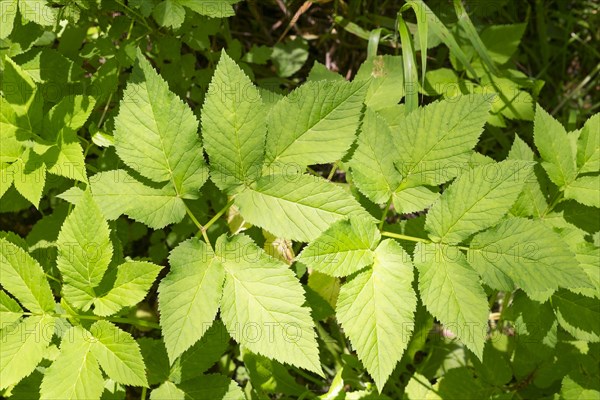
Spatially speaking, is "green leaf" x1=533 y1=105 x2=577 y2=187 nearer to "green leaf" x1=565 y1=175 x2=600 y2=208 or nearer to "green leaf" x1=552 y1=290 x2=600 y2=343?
"green leaf" x1=565 y1=175 x2=600 y2=208

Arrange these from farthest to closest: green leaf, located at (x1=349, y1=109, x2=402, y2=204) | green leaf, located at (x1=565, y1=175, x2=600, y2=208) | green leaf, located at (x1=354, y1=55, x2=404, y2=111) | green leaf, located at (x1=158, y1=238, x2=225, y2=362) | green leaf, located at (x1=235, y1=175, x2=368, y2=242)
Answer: green leaf, located at (x1=354, y1=55, x2=404, y2=111), green leaf, located at (x1=565, y1=175, x2=600, y2=208), green leaf, located at (x1=349, y1=109, x2=402, y2=204), green leaf, located at (x1=235, y1=175, x2=368, y2=242), green leaf, located at (x1=158, y1=238, x2=225, y2=362)

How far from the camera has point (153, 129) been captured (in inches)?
66.8

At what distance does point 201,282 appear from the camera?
1625mm

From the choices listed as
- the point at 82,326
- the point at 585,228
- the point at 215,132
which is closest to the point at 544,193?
the point at 585,228

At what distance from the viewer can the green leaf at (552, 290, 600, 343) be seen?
2053 millimetres

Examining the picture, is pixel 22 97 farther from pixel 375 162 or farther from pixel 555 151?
pixel 555 151

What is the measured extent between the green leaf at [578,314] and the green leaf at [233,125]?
4.33 feet

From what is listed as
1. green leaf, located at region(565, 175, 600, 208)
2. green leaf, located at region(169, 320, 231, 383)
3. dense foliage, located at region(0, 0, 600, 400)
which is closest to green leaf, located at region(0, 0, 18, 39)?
dense foliage, located at region(0, 0, 600, 400)

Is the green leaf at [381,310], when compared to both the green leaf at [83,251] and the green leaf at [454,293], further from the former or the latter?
the green leaf at [83,251]

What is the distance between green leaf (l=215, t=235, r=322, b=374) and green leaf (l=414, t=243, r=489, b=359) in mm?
399

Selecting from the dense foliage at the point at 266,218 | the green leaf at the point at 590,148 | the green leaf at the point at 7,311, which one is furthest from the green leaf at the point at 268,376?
the green leaf at the point at 590,148

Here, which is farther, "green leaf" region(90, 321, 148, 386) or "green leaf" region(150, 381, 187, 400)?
"green leaf" region(150, 381, 187, 400)

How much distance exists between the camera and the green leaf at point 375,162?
5.89ft

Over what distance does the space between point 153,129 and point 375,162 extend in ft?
2.42
